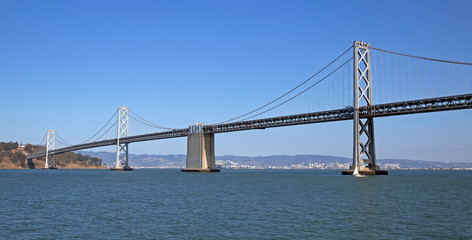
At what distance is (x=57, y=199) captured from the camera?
2520cm

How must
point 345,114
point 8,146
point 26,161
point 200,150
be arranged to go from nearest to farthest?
point 345,114 < point 200,150 < point 26,161 < point 8,146

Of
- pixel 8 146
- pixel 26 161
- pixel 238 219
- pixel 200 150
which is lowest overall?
pixel 26 161

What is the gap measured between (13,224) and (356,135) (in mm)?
41986

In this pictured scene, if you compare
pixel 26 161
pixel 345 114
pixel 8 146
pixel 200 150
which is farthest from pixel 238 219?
pixel 8 146

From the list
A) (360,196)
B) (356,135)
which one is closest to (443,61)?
(356,135)

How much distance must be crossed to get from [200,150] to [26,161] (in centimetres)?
9160

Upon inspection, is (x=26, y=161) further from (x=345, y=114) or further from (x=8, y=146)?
(x=345, y=114)

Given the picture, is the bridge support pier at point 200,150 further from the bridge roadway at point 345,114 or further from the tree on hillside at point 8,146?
the tree on hillside at point 8,146

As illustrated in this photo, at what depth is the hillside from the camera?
14238 cm

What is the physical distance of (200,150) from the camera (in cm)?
7475

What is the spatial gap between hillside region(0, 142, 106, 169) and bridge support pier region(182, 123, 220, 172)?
3274 inches

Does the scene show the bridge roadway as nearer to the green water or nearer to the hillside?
the green water

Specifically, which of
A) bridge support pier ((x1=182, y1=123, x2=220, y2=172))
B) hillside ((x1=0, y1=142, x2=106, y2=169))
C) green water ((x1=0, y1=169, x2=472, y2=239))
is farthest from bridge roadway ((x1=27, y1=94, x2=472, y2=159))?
hillside ((x1=0, y1=142, x2=106, y2=169))

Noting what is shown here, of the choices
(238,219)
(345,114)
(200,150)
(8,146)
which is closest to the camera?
(238,219)
